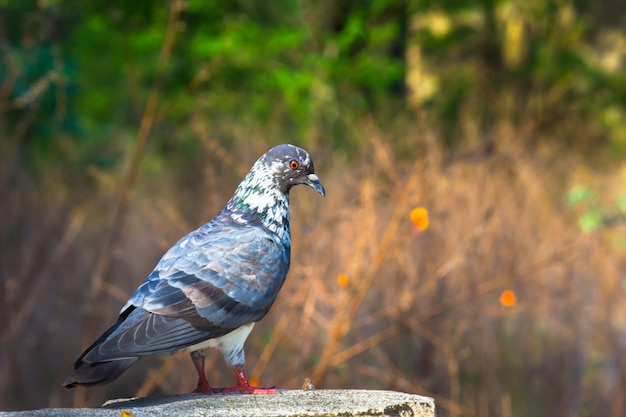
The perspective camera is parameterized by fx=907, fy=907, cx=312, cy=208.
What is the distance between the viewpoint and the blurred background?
17.1ft

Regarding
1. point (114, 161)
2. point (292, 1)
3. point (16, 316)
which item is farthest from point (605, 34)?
point (16, 316)

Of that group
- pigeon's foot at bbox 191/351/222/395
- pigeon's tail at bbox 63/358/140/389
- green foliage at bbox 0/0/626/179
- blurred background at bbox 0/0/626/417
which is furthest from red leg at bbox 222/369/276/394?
green foliage at bbox 0/0/626/179

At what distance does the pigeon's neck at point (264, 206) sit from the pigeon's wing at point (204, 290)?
0.07 metres

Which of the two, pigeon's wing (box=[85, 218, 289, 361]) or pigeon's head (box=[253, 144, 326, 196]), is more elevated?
pigeon's head (box=[253, 144, 326, 196])

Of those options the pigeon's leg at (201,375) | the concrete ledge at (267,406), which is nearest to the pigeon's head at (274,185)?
the pigeon's leg at (201,375)

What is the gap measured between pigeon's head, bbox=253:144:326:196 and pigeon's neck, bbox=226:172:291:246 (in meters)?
0.03

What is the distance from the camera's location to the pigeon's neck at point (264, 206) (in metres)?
3.48

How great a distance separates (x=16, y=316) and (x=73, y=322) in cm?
164

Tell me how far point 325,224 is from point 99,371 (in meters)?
2.17

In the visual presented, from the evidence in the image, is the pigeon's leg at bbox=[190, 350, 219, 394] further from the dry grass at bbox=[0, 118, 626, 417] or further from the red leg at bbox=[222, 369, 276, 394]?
the dry grass at bbox=[0, 118, 626, 417]

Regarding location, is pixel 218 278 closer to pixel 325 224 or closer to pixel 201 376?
pixel 201 376

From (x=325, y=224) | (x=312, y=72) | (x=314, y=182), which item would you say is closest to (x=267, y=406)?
(x=314, y=182)

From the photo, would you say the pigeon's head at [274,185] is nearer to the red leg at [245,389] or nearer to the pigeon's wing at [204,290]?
the pigeon's wing at [204,290]

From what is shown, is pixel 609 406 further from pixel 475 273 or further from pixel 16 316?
pixel 16 316
